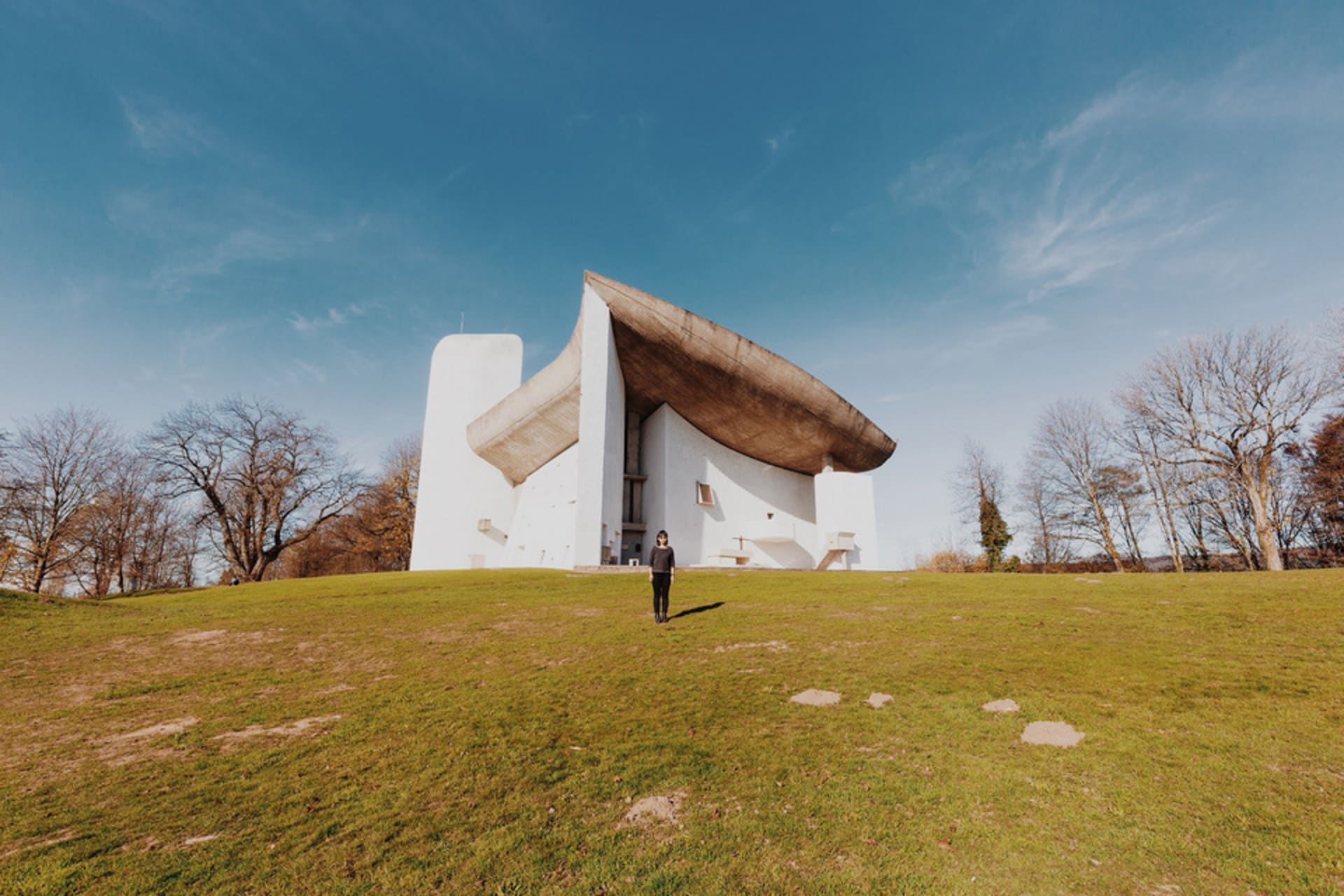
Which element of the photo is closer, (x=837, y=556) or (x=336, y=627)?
(x=336, y=627)

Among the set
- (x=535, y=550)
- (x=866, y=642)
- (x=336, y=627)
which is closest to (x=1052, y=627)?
(x=866, y=642)

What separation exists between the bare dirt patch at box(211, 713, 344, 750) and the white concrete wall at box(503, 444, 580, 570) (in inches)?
716

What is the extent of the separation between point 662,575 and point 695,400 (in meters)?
17.0

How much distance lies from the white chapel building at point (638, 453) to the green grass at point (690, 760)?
1375 cm

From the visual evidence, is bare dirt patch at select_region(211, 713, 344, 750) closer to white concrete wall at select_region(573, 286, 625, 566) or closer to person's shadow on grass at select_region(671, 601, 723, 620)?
person's shadow on grass at select_region(671, 601, 723, 620)

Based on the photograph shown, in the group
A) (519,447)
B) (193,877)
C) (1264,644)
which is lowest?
(193,877)

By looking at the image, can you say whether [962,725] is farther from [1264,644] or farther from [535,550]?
[535,550]

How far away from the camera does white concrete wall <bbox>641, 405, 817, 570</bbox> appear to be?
26.7 metres

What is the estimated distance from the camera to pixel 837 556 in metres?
28.5

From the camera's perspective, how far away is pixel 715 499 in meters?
28.3

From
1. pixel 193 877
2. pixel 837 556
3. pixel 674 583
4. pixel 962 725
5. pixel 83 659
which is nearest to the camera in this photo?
pixel 193 877

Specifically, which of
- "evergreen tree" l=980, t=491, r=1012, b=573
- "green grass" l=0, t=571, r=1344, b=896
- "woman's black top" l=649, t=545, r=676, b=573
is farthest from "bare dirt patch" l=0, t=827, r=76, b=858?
"evergreen tree" l=980, t=491, r=1012, b=573

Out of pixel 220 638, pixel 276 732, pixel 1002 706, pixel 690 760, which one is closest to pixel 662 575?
pixel 690 760

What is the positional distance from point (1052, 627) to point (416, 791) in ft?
30.0
